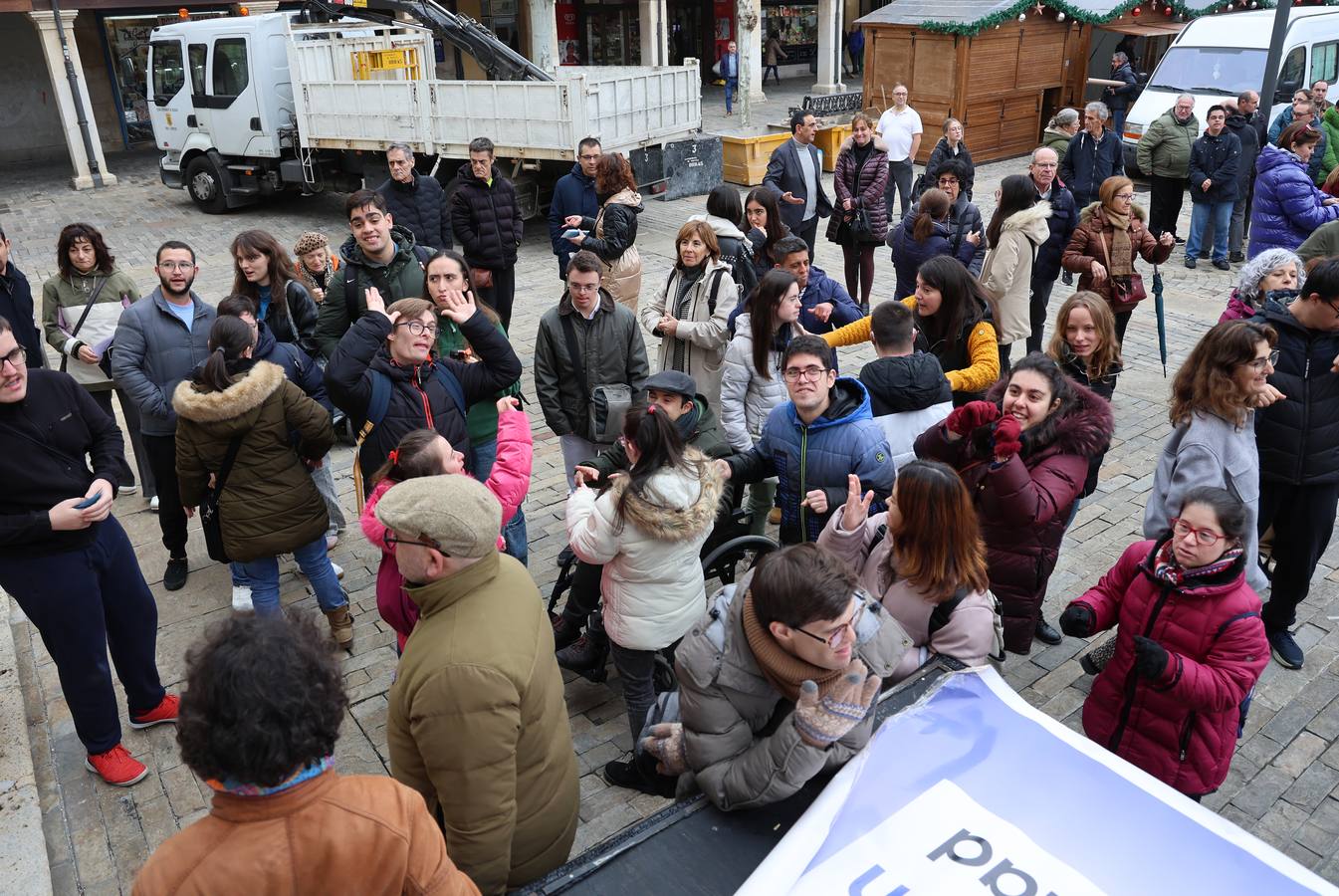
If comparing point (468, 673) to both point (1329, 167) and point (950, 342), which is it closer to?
point (950, 342)

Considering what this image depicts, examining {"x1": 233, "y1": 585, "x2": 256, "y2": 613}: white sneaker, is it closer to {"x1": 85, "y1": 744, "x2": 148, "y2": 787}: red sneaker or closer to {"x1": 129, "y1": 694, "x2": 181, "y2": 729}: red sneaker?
{"x1": 129, "y1": 694, "x2": 181, "y2": 729}: red sneaker

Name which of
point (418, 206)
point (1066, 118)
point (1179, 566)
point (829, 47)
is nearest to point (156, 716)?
point (1179, 566)

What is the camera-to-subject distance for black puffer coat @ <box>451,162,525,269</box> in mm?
8016

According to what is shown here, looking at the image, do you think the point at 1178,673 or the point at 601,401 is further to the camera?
the point at 601,401

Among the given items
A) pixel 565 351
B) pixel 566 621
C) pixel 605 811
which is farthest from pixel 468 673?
pixel 565 351

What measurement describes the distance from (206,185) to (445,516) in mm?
15123

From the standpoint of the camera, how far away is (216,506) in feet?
14.5

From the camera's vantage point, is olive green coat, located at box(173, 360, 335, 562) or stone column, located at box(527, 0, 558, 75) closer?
olive green coat, located at box(173, 360, 335, 562)

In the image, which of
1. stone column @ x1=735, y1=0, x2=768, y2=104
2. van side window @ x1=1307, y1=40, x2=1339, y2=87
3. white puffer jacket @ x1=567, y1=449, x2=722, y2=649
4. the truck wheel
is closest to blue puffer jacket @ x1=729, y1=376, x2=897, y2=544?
white puffer jacket @ x1=567, y1=449, x2=722, y2=649

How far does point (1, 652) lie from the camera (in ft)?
15.6

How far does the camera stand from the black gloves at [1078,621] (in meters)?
3.34

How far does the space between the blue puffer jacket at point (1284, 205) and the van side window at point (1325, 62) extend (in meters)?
8.08

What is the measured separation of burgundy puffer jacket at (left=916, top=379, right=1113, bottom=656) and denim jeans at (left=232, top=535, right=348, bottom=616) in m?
2.97

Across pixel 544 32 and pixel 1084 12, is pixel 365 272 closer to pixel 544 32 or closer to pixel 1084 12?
pixel 1084 12
